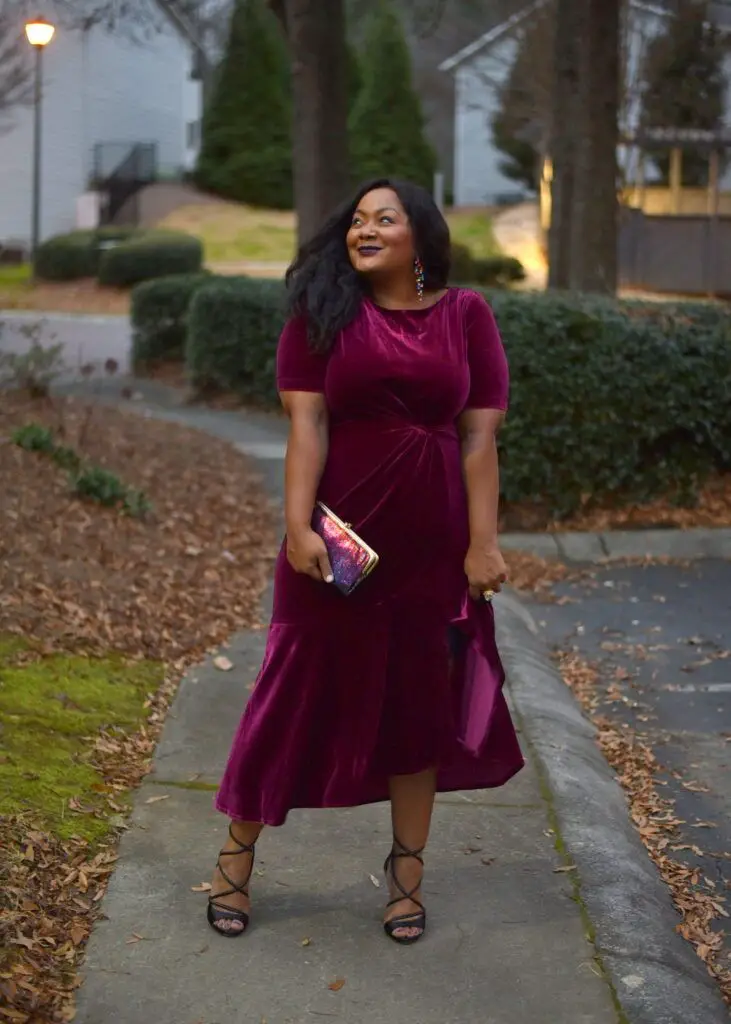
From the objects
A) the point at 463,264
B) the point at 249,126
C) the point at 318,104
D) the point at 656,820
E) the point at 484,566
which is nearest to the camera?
the point at 484,566

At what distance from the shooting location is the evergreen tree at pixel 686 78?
24703mm

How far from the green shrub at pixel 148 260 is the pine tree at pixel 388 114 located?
1644 centimetres

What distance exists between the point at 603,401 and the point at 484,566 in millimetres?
5376

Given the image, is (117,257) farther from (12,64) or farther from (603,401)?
(603,401)

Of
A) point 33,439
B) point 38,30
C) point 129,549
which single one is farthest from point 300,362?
point 38,30

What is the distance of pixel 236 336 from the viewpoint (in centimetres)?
1328

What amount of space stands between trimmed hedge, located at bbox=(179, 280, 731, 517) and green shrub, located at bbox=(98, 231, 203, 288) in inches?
751

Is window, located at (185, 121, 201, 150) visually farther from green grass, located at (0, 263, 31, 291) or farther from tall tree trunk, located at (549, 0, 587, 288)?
tall tree trunk, located at (549, 0, 587, 288)

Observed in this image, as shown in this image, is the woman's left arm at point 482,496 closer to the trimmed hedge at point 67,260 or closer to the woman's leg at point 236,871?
the woman's leg at point 236,871

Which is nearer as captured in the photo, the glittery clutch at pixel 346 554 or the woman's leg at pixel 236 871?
the glittery clutch at pixel 346 554

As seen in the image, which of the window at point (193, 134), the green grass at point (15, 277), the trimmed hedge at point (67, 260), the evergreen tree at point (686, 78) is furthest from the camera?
the window at point (193, 134)

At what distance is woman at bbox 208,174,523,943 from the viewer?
353 centimetres

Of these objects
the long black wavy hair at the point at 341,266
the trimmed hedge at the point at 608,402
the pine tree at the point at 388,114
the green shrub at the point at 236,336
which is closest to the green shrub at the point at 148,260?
the green shrub at the point at 236,336

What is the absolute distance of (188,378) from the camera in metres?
14.6
